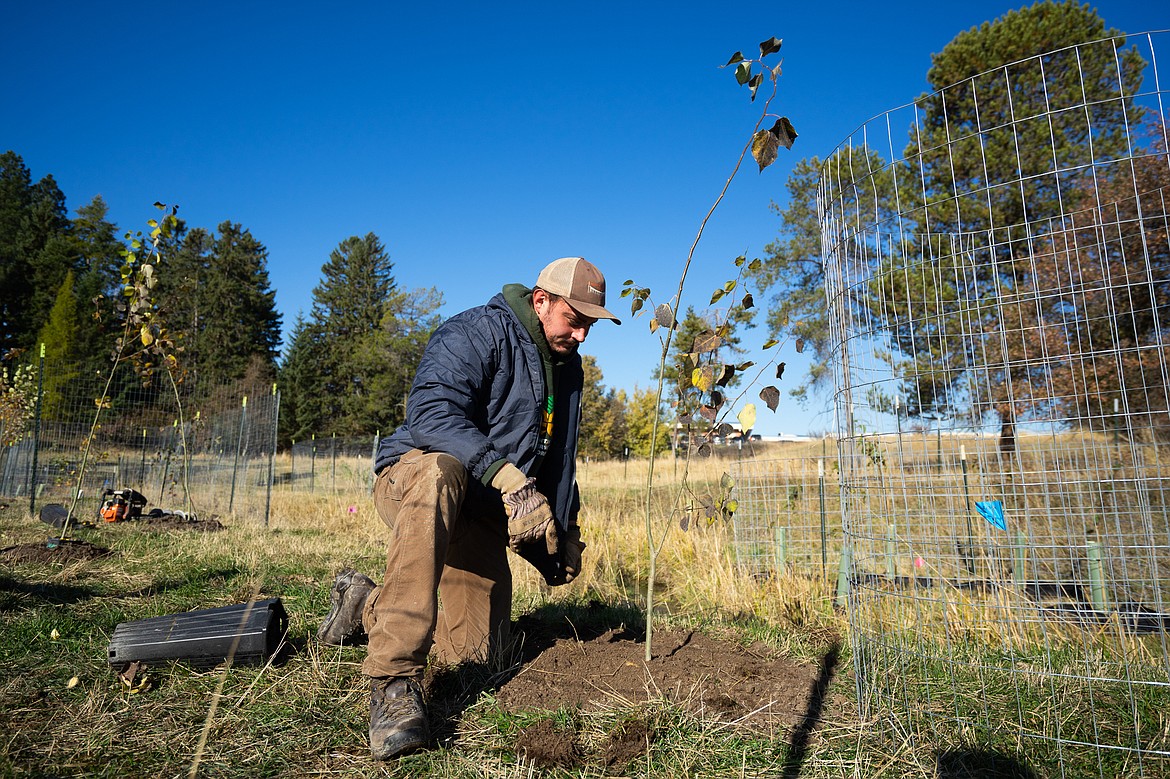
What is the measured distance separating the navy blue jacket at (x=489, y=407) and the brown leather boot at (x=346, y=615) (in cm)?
49

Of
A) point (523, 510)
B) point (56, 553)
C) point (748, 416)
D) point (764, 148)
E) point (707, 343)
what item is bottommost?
point (56, 553)

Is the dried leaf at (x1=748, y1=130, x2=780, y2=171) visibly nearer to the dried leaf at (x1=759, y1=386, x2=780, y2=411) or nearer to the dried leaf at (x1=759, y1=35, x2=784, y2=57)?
the dried leaf at (x1=759, y1=35, x2=784, y2=57)

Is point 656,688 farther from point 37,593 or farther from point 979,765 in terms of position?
point 37,593

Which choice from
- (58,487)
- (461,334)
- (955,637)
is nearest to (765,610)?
(955,637)

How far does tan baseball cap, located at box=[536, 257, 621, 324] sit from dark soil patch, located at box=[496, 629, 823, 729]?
4.39 ft

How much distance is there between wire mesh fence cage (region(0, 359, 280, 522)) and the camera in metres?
9.84

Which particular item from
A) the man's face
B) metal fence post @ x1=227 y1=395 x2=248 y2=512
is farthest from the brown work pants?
metal fence post @ x1=227 y1=395 x2=248 y2=512

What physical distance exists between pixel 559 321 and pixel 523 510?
877 mm

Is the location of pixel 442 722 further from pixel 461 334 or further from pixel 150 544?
pixel 150 544

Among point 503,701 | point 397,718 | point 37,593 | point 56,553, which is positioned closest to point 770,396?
point 503,701

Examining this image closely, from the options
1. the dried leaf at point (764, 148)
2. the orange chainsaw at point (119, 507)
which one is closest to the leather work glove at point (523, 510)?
the dried leaf at point (764, 148)

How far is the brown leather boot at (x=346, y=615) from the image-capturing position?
106 inches

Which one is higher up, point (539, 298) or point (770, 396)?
point (539, 298)

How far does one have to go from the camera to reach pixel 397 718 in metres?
1.89
